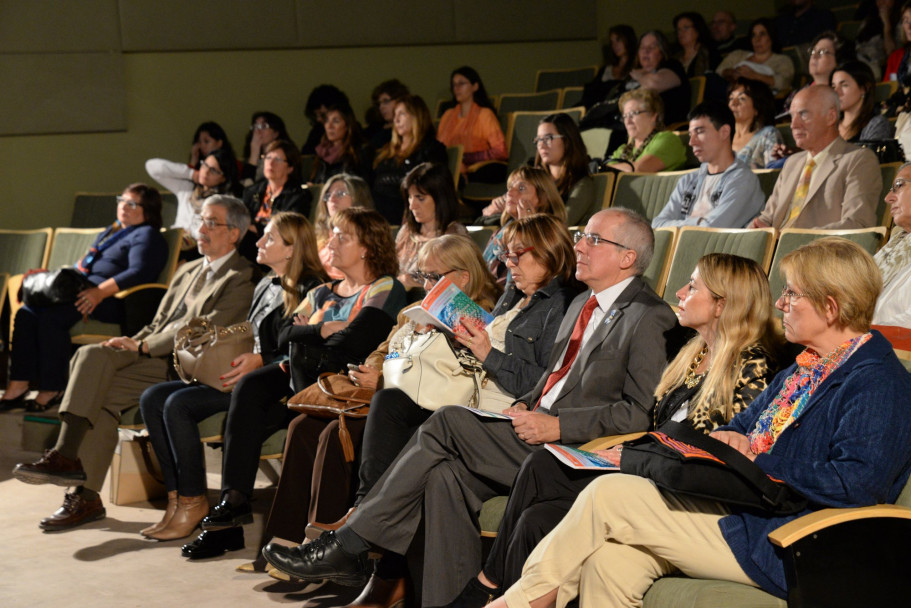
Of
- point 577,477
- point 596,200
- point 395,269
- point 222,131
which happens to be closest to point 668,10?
point 222,131

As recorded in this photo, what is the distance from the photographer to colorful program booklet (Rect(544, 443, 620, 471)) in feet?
7.28

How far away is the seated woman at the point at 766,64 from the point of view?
5848 mm

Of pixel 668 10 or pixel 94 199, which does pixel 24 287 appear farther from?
pixel 668 10

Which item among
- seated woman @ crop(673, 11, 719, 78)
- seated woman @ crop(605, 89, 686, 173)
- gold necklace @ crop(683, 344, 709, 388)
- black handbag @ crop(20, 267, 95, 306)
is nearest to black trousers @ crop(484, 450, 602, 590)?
gold necklace @ crop(683, 344, 709, 388)

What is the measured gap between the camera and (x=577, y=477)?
2352 mm

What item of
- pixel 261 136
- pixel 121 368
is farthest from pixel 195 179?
pixel 121 368

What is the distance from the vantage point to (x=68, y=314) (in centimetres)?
493

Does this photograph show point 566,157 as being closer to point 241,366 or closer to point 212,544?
point 241,366

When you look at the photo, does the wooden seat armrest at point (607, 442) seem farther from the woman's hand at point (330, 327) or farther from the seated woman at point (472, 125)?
the seated woman at point (472, 125)

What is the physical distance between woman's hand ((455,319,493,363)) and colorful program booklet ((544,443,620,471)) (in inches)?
24.9

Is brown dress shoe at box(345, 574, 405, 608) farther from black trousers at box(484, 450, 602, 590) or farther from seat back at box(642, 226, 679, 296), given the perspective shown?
seat back at box(642, 226, 679, 296)

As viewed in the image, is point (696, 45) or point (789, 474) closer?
point (789, 474)

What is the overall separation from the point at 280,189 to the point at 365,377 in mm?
2400

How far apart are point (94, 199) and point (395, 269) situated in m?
3.43
